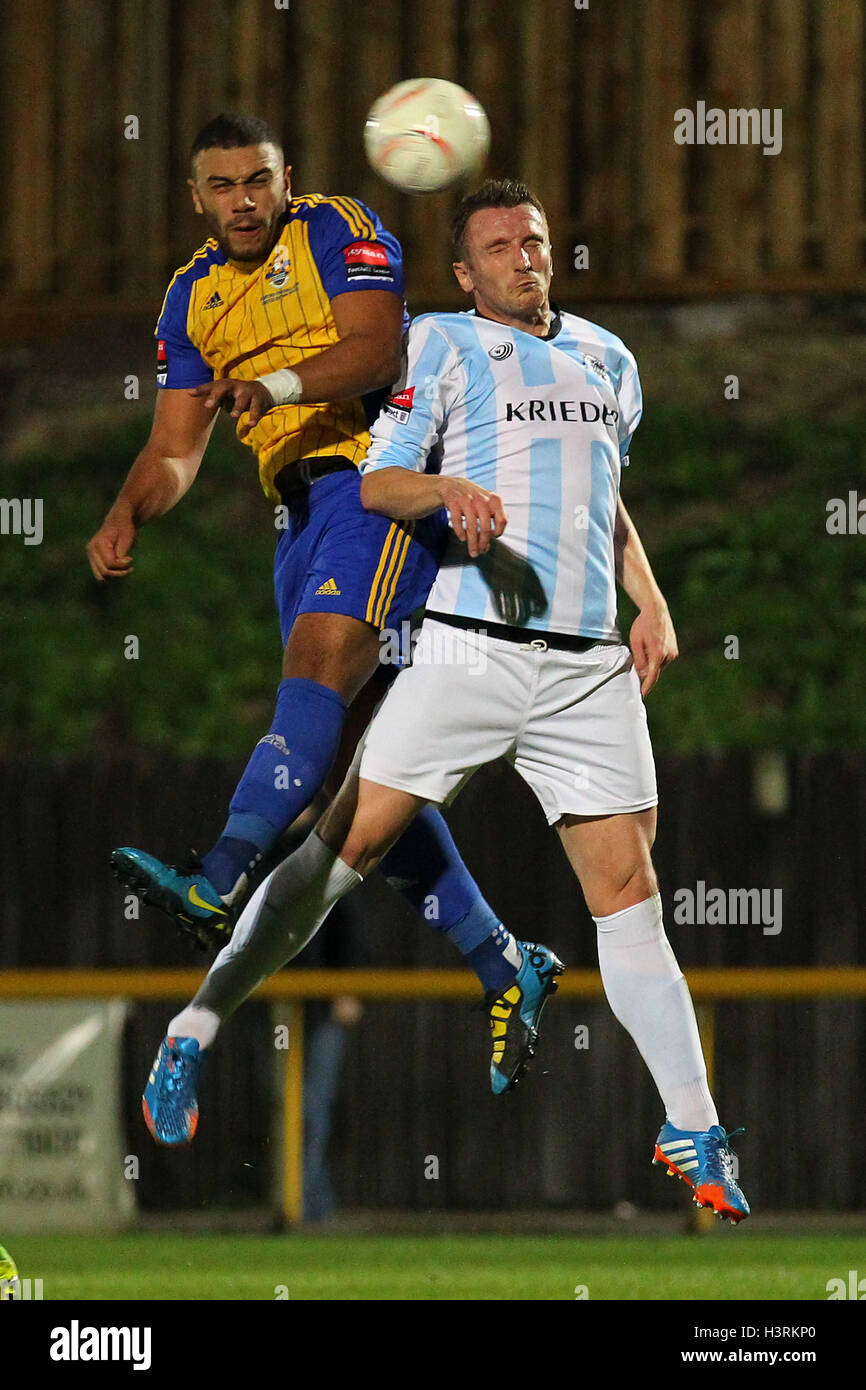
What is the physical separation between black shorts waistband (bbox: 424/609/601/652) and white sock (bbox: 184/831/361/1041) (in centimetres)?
65

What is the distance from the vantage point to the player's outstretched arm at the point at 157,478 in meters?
5.42

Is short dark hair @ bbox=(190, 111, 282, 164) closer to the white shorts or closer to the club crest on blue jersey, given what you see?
the club crest on blue jersey

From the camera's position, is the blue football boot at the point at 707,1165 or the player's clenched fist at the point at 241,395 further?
the blue football boot at the point at 707,1165

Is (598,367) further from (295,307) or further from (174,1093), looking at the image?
(174,1093)

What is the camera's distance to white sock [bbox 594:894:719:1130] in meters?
5.26

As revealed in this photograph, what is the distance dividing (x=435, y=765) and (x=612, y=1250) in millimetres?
3660

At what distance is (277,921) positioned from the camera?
208 inches

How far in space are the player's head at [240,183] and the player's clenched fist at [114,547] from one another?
2.55ft

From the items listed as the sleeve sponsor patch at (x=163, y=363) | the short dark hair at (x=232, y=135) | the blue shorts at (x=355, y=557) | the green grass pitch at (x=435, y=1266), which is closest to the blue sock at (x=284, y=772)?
the blue shorts at (x=355, y=557)

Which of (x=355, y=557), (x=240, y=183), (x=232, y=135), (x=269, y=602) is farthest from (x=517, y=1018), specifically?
(x=269, y=602)

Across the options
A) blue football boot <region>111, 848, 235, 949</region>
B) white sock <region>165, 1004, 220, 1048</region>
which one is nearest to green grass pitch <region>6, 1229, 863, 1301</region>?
white sock <region>165, 1004, 220, 1048</region>

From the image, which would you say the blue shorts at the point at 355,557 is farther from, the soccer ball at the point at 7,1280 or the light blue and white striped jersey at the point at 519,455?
the soccer ball at the point at 7,1280

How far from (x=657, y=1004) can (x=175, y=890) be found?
1.28 meters

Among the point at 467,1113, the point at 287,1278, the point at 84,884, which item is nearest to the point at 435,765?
the point at 287,1278
